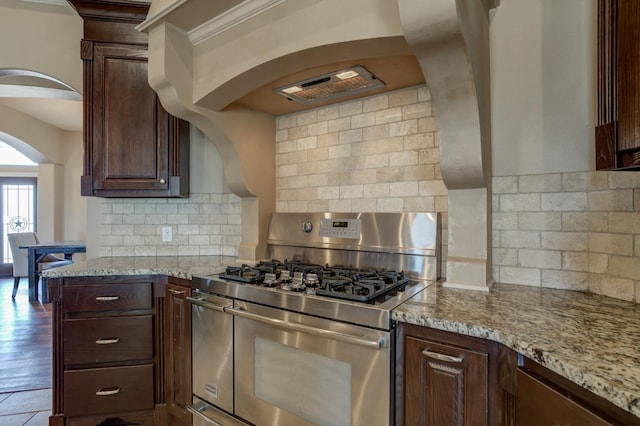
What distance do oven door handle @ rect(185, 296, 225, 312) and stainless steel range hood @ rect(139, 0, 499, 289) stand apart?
751mm

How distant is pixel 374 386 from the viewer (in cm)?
118

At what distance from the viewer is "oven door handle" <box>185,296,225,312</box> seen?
164cm

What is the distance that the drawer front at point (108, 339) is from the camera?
6.10 ft

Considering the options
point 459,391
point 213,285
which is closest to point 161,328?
point 213,285

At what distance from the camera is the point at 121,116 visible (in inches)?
86.4

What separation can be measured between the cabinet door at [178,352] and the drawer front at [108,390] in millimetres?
131

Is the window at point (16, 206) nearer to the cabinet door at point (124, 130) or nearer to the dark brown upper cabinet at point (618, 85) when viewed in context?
the cabinet door at point (124, 130)

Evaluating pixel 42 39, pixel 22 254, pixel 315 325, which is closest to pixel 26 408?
pixel 315 325

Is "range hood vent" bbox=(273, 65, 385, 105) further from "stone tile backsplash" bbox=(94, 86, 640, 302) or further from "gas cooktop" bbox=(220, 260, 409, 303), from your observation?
"gas cooktop" bbox=(220, 260, 409, 303)

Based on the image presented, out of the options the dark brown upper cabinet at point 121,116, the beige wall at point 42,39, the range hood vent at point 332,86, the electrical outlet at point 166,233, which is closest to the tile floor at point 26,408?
the electrical outlet at point 166,233

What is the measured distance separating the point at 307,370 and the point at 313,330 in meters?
0.18

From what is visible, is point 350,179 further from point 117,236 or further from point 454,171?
point 117,236

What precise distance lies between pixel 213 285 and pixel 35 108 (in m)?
5.49

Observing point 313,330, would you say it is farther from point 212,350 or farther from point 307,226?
point 307,226
